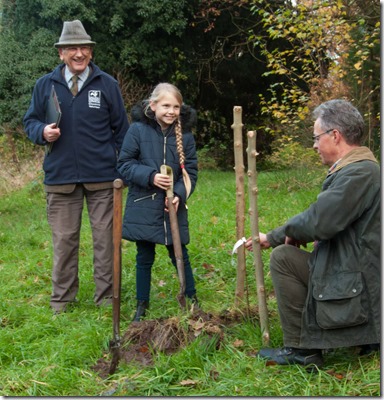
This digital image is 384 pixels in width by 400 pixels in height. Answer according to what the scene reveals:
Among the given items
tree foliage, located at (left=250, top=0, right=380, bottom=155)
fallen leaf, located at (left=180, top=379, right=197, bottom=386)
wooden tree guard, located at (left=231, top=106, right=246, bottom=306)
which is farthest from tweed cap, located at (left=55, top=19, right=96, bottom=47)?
tree foliage, located at (left=250, top=0, right=380, bottom=155)

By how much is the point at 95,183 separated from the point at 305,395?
270 centimetres

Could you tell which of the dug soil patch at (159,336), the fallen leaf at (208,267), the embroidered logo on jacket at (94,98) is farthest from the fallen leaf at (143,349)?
the fallen leaf at (208,267)

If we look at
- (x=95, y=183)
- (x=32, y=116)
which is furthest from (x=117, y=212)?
(x=32, y=116)

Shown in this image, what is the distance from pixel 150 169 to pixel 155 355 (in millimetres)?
1394

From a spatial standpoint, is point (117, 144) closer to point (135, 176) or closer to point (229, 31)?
point (135, 176)

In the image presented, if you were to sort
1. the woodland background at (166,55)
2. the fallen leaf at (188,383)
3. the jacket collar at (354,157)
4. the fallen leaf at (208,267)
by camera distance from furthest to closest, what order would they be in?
1. the woodland background at (166,55)
2. the fallen leaf at (208,267)
3. the fallen leaf at (188,383)
4. the jacket collar at (354,157)

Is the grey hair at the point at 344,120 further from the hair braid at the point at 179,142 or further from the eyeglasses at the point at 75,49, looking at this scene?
the eyeglasses at the point at 75,49

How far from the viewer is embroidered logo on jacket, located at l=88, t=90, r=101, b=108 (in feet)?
17.8

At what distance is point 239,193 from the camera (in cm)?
462

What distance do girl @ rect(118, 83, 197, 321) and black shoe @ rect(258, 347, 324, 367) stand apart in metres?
1.17

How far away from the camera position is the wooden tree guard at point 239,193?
14.5 ft

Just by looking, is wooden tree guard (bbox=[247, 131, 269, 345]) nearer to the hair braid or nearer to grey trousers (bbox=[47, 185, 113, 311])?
the hair braid

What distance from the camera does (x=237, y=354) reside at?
13.5 ft

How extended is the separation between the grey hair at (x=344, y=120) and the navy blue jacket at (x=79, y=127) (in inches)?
89.8
